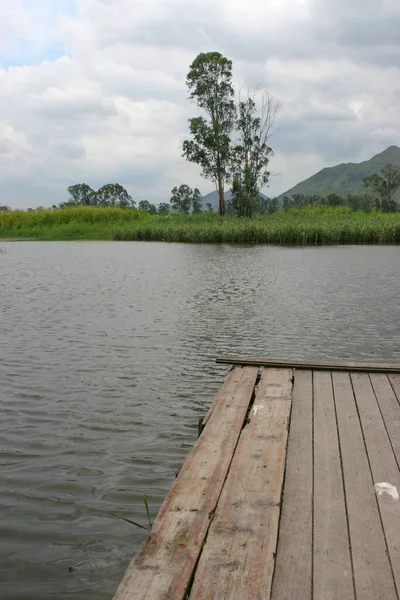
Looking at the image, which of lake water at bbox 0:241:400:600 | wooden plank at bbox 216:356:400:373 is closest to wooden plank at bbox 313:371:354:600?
lake water at bbox 0:241:400:600

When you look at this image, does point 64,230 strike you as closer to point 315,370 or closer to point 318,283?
point 318,283

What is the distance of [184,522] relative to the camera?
246 cm

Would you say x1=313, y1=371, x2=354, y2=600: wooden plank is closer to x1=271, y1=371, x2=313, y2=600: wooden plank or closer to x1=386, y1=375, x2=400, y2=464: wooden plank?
x1=271, y1=371, x2=313, y2=600: wooden plank

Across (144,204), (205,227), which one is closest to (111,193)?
(144,204)

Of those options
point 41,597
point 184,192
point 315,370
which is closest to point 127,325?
point 315,370

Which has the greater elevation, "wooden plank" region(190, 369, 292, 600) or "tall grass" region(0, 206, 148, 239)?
"tall grass" region(0, 206, 148, 239)

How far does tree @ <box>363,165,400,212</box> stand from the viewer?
3420 inches

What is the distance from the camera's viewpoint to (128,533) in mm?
3207

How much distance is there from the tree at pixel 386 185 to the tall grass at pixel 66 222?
48602 mm

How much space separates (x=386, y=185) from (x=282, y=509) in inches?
3642

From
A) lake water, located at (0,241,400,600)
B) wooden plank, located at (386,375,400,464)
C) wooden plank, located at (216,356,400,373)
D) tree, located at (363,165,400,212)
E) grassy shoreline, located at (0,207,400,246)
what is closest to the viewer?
lake water, located at (0,241,400,600)

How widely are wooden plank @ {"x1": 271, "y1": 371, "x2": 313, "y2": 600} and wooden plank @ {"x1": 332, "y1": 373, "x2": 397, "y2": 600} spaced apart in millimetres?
183

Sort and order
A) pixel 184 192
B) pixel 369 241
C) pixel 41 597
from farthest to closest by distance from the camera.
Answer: pixel 184 192
pixel 369 241
pixel 41 597

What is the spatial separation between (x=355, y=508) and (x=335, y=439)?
37.0 inches
